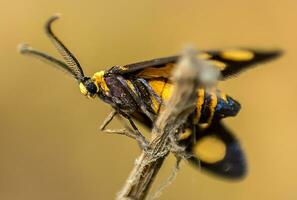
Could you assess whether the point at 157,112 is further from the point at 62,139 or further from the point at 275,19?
the point at 275,19

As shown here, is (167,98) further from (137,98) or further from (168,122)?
(168,122)

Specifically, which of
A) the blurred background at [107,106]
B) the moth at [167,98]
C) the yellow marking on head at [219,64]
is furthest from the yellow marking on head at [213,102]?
the blurred background at [107,106]

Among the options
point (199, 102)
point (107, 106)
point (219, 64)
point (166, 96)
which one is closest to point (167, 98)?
point (166, 96)

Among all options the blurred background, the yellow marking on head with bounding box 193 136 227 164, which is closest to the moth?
the yellow marking on head with bounding box 193 136 227 164

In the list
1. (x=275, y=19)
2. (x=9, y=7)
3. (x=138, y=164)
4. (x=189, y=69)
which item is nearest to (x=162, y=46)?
(x=275, y=19)

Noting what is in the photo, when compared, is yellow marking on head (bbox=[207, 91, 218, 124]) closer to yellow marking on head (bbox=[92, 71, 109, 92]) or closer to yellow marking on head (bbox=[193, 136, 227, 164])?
yellow marking on head (bbox=[193, 136, 227, 164])
